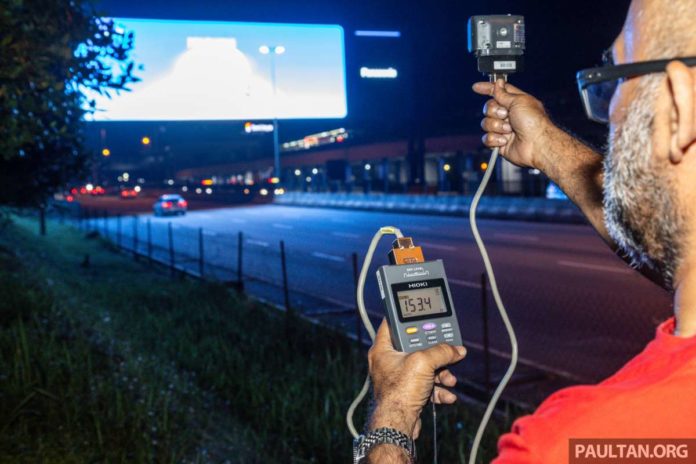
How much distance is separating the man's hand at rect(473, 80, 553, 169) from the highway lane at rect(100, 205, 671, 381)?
5178 mm

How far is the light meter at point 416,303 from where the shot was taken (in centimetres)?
182

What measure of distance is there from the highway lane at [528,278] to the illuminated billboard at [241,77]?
3.70 m

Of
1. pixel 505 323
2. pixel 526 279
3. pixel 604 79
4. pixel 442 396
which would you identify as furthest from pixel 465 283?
pixel 604 79

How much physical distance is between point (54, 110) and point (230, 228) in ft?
75.6

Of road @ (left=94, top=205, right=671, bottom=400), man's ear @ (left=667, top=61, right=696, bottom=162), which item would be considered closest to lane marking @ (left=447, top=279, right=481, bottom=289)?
road @ (left=94, top=205, right=671, bottom=400)

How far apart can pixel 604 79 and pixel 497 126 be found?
1.12 meters

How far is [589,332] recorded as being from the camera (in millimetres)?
8859

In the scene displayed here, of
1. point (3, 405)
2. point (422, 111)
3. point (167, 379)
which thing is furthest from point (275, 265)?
point (422, 111)

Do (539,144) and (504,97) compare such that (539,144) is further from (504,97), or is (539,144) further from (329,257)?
(329,257)

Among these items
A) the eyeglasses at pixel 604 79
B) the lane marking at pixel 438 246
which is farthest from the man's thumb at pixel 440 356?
the lane marking at pixel 438 246

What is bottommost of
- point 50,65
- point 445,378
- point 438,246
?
point 438,246

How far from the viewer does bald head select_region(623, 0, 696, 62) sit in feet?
4.29

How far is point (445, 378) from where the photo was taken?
6.07 ft

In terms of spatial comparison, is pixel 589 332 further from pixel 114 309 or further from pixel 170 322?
pixel 114 309
